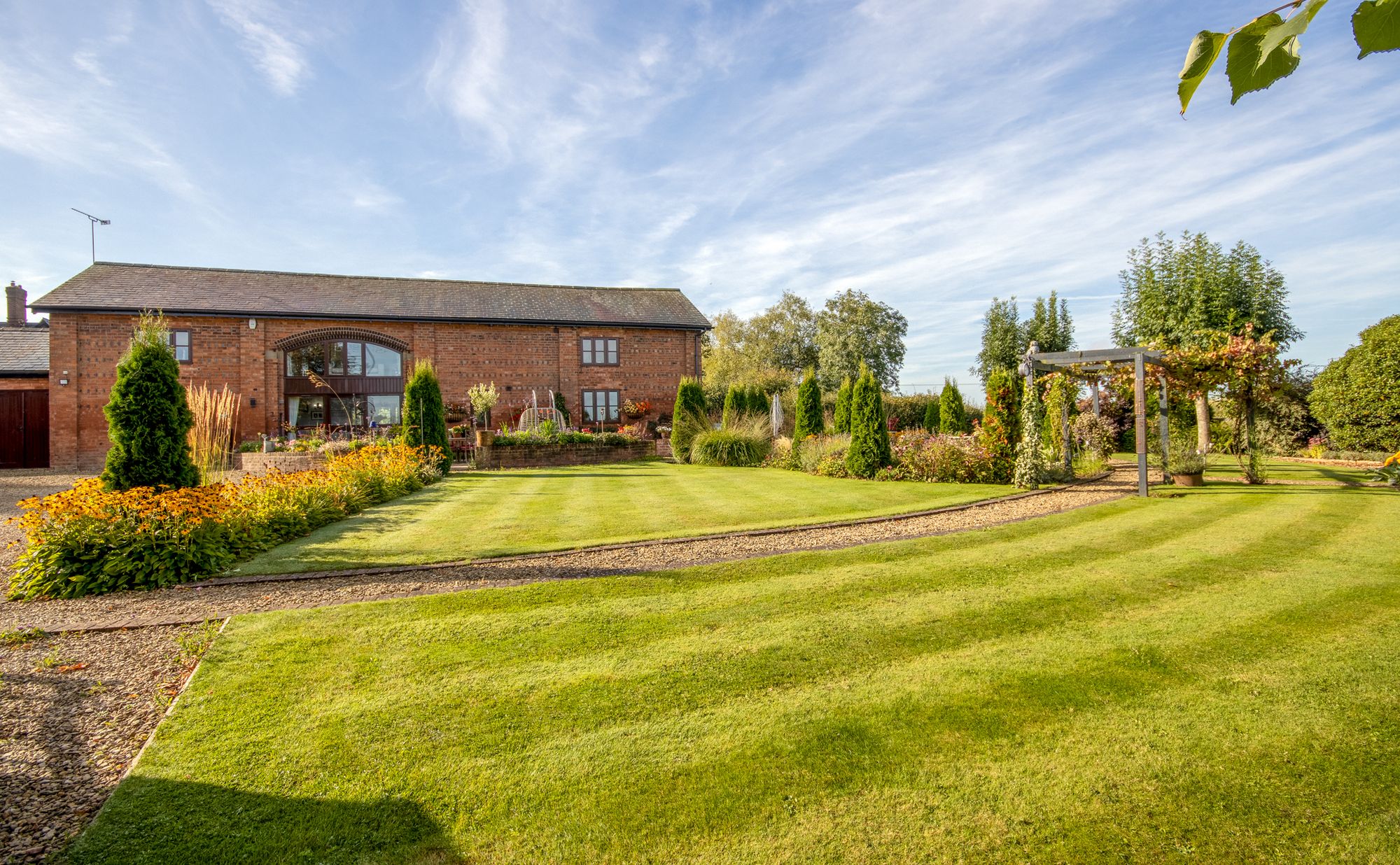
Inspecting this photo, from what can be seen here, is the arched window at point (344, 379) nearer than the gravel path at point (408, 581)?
No

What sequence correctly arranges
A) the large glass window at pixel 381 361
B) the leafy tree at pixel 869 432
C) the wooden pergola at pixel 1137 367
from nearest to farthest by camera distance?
the wooden pergola at pixel 1137 367, the leafy tree at pixel 869 432, the large glass window at pixel 381 361

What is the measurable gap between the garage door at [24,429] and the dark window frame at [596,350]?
1653cm

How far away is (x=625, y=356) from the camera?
24938 mm

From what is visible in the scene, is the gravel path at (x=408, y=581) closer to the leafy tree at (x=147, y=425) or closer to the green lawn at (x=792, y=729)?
the green lawn at (x=792, y=729)

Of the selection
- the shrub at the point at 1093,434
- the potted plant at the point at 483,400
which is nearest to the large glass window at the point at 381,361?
the potted plant at the point at 483,400

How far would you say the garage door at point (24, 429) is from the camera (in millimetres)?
19188

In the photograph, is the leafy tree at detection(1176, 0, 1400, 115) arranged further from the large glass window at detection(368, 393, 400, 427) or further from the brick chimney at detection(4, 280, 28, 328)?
the brick chimney at detection(4, 280, 28, 328)

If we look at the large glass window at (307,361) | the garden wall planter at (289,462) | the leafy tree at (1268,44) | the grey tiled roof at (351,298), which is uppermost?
the grey tiled roof at (351,298)

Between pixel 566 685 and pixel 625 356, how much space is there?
22.1 m

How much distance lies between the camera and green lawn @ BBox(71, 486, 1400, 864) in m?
2.27

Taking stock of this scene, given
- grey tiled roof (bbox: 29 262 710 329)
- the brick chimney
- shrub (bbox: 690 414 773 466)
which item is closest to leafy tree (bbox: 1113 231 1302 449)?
shrub (bbox: 690 414 773 466)

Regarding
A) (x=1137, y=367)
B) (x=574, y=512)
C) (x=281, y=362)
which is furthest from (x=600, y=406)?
(x=1137, y=367)

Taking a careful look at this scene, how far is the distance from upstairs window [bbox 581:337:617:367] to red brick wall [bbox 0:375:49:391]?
1749 centimetres

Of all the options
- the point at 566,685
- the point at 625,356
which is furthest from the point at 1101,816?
the point at 625,356
